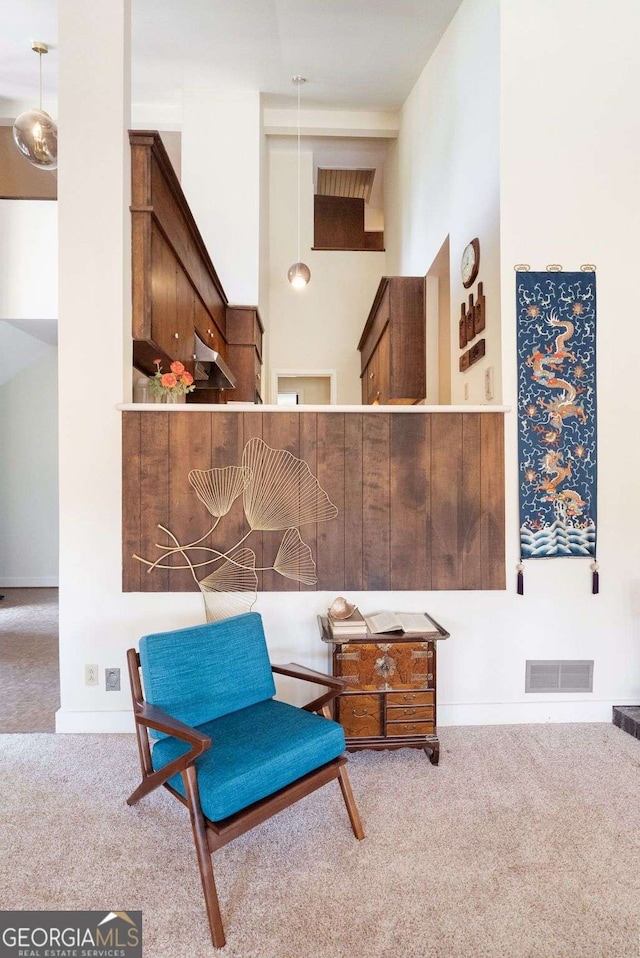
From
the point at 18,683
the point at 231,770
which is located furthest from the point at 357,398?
the point at 231,770

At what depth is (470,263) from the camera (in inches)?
120

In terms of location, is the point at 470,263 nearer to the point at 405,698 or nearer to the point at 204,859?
the point at 405,698

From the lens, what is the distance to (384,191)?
6.37 meters

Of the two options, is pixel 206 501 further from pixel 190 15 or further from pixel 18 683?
pixel 190 15

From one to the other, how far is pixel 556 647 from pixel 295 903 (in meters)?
1.79

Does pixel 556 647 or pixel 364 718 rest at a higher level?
pixel 556 647

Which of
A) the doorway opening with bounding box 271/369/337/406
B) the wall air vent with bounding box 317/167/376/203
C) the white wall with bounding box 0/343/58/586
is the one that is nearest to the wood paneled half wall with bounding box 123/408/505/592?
the white wall with bounding box 0/343/58/586

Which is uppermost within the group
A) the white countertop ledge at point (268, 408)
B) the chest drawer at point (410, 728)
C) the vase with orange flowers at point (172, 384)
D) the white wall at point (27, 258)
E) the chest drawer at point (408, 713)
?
the white wall at point (27, 258)

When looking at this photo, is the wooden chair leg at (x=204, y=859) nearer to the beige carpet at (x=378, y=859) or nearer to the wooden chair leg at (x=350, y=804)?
the beige carpet at (x=378, y=859)

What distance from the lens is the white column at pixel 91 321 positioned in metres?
2.46

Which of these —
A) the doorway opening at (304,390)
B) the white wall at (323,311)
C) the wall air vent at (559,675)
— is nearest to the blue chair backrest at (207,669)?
the wall air vent at (559,675)

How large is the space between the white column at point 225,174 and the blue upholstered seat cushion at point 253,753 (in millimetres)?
4212

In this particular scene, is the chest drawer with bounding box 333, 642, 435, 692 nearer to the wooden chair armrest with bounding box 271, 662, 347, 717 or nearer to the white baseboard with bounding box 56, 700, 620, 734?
the wooden chair armrest with bounding box 271, 662, 347, 717

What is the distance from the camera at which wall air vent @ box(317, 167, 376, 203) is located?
6574 millimetres
